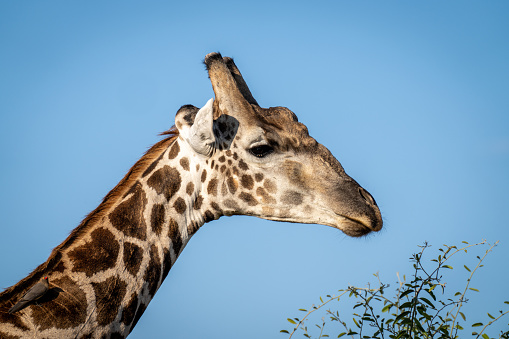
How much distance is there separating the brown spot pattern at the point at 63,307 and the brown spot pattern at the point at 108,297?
0.13m

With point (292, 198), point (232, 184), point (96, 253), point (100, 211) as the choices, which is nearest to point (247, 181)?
point (232, 184)

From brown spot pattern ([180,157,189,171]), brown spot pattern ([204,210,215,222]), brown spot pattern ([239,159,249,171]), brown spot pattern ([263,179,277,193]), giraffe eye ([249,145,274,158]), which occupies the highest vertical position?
giraffe eye ([249,145,274,158])

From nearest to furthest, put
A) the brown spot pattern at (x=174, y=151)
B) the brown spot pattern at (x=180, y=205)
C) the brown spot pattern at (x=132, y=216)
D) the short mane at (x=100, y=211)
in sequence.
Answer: the short mane at (x=100, y=211) → the brown spot pattern at (x=132, y=216) → the brown spot pattern at (x=180, y=205) → the brown spot pattern at (x=174, y=151)

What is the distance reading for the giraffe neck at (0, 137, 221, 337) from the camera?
4898 millimetres

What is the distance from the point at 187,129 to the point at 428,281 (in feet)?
9.62

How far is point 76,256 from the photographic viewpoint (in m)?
5.21

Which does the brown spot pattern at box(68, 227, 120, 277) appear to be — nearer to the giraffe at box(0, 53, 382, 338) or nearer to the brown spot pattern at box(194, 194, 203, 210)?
the giraffe at box(0, 53, 382, 338)

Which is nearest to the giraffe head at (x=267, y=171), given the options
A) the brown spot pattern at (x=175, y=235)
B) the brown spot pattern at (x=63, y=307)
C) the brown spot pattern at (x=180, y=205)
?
the brown spot pattern at (x=180, y=205)

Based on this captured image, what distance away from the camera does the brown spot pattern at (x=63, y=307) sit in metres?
4.81

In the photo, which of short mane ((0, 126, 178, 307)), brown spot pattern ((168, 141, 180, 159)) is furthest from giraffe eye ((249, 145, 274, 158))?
short mane ((0, 126, 178, 307))

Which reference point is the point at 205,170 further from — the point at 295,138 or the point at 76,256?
the point at 76,256

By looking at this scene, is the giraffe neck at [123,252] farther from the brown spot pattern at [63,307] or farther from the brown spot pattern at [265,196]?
the brown spot pattern at [265,196]

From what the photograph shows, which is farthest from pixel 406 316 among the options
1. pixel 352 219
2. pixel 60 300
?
pixel 60 300

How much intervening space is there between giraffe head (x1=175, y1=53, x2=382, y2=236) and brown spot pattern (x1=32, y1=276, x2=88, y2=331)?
5.33ft
